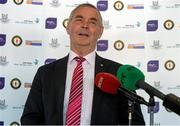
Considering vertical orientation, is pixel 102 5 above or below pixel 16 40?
above

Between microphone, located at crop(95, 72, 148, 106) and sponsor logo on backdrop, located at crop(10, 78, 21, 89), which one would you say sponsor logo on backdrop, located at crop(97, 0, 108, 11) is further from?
microphone, located at crop(95, 72, 148, 106)

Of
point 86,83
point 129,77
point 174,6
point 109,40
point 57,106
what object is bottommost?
point 57,106

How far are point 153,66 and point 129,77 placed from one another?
102cm

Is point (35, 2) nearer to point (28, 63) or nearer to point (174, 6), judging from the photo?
point (28, 63)

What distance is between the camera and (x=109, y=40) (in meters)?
2.25

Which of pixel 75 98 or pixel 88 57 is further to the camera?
pixel 88 57

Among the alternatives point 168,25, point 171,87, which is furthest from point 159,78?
point 168,25

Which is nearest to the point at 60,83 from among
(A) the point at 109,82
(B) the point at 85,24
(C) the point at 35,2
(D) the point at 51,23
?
(B) the point at 85,24

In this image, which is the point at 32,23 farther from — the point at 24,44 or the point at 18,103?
the point at 18,103

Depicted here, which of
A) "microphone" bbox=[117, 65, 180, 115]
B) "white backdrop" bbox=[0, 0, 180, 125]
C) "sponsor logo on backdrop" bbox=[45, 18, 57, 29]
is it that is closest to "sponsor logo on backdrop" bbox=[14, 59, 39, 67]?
"white backdrop" bbox=[0, 0, 180, 125]

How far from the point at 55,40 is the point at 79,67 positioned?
0.45 m

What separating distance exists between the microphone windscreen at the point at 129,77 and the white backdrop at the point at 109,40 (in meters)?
0.94

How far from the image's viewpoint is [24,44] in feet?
7.20

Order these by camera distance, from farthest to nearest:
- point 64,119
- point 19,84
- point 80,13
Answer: point 19,84, point 80,13, point 64,119
